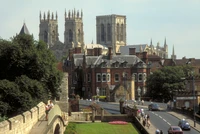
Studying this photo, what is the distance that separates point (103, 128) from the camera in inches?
2046

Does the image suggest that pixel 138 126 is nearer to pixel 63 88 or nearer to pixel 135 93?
pixel 63 88

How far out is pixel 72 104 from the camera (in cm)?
7150

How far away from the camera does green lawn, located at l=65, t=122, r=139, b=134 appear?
4909 cm

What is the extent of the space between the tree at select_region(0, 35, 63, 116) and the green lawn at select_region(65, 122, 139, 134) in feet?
13.0

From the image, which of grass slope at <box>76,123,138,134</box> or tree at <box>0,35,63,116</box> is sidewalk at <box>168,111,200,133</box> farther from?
tree at <box>0,35,63,116</box>

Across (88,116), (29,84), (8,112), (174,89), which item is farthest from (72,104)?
(174,89)

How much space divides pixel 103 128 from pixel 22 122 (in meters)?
24.9

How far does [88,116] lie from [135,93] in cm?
6057

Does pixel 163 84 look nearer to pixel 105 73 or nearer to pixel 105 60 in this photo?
pixel 105 73

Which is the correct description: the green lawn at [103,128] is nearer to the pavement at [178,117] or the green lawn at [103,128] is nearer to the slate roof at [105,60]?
the pavement at [178,117]

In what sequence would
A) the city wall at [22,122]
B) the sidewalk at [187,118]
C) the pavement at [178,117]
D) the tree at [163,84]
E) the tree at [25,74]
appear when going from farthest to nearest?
the tree at [163,84] → the sidewalk at [187,118] → the pavement at [178,117] → the tree at [25,74] → the city wall at [22,122]

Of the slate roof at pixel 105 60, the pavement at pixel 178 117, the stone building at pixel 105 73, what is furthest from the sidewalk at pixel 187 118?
the slate roof at pixel 105 60

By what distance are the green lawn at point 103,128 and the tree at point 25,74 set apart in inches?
156

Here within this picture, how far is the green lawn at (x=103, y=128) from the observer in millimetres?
49094
